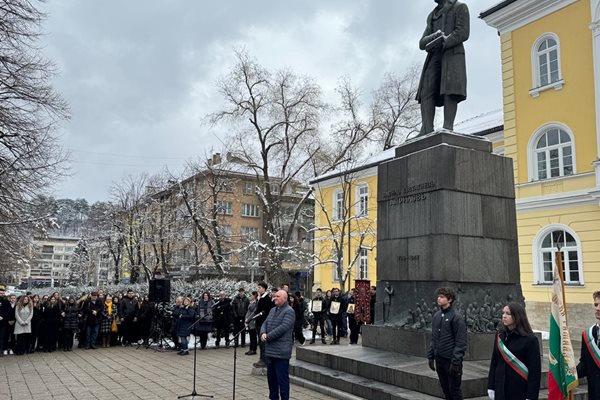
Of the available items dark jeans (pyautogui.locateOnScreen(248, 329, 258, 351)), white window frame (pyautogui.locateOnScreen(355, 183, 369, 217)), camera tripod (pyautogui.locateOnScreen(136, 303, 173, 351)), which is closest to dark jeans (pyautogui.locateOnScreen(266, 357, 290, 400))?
dark jeans (pyautogui.locateOnScreen(248, 329, 258, 351))

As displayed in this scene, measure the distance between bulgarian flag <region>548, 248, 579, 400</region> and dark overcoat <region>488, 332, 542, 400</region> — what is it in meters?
0.25

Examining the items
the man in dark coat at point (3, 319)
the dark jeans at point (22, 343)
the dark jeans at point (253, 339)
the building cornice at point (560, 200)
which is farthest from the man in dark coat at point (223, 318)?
the building cornice at point (560, 200)

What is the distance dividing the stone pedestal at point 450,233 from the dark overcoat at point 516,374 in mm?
2934

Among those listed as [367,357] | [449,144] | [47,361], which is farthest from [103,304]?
[449,144]

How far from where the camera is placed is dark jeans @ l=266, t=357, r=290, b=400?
709 centimetres

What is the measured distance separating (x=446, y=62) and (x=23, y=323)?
13.3 m

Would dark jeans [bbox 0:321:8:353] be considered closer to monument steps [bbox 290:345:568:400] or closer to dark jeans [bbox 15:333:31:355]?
dark jeans [bbox 15:333:31:355]

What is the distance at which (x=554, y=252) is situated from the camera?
1856cm

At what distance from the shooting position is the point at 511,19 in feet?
70.6

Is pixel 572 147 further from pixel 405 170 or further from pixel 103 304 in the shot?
pixel 103 304

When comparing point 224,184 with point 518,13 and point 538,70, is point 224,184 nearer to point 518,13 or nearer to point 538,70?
point 518,13

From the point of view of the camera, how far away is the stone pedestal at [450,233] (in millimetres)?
8367

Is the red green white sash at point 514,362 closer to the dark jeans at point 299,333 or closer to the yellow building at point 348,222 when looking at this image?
the dark jeans at point 299,333

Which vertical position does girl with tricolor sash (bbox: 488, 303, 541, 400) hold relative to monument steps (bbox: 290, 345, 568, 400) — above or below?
above
